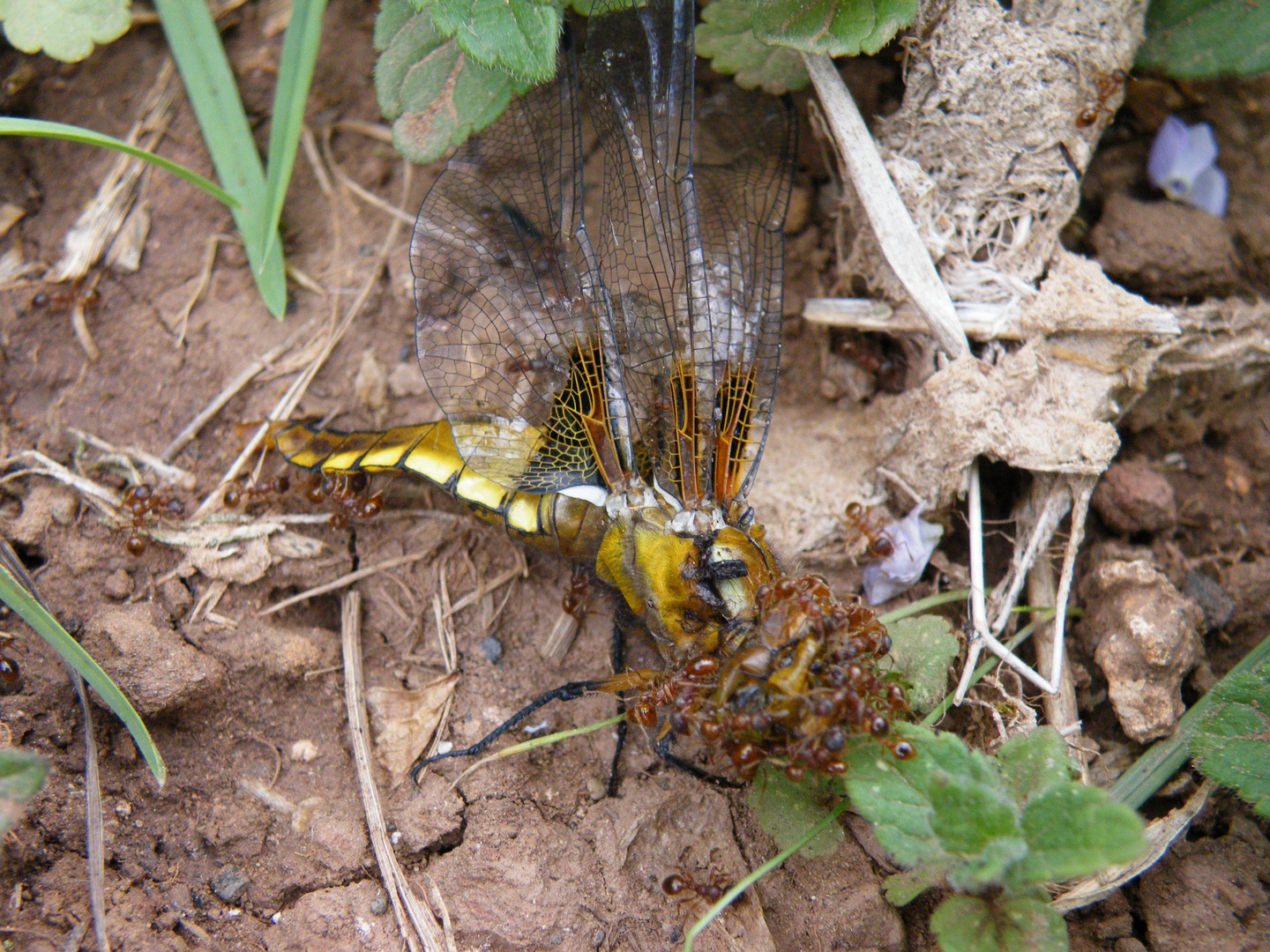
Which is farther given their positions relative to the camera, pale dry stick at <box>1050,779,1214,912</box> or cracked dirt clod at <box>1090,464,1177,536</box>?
cracked dirt clod at <box>1090,464,1177,536</box>

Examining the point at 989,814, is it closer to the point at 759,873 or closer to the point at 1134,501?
the point at 759,873

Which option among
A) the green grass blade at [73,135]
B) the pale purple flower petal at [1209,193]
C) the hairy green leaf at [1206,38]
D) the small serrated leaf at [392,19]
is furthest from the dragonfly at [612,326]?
the pale purple flower petal at [1209,193]

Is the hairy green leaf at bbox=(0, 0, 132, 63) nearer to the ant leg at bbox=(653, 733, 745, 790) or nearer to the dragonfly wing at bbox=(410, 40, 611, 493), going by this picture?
the dragonfly wing at bbox=(410, 40, 611, 493)

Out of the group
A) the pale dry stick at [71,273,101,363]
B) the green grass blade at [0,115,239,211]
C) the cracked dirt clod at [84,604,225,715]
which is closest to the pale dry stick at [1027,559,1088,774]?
the cracked dirt clod at [84,604,225,715]

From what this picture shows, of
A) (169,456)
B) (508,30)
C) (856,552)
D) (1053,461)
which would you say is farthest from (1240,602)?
(169,456)

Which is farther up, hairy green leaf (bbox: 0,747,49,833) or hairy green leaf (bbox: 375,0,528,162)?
hairy green leaf (bbox: 375,0,528,162)

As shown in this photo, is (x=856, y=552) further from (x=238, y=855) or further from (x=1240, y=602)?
(x=238, y=855)
